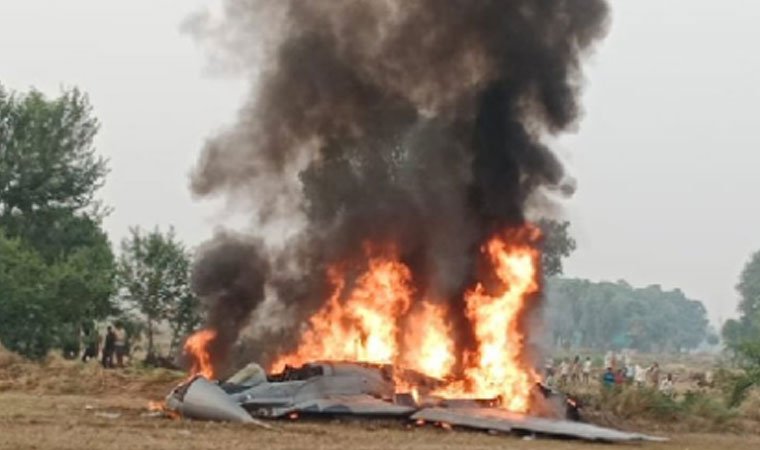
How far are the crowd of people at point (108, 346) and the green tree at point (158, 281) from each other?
1262 millimetres

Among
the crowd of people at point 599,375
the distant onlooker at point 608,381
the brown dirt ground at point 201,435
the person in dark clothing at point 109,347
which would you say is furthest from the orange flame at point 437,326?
the person in dark clothing at point 109,347

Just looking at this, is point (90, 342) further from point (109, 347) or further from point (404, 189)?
point (404, 189)

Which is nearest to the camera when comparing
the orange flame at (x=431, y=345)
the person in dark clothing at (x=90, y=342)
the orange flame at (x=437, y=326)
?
the orange flame at (x=437, y=326)

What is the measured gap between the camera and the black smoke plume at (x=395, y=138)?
35.6m

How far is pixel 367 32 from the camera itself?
1479 inches

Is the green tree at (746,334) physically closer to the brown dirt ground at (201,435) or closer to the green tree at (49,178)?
the brown dirt ground at (201,435)

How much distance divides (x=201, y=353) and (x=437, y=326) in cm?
840

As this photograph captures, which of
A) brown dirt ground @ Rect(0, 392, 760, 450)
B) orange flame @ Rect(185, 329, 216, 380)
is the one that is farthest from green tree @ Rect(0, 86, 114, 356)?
brown dirt ground @ Rect(0, 392, 760, 450)

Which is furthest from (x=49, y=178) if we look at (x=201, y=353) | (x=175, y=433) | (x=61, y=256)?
(x=175, y=433)

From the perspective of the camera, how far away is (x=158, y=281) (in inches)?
2188

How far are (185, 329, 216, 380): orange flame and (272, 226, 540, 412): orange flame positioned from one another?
278 centimetres

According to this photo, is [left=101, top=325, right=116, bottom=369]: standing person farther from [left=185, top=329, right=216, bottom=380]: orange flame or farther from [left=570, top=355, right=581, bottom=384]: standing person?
[left=570, top=355, right=581, bottom=384]: standing person

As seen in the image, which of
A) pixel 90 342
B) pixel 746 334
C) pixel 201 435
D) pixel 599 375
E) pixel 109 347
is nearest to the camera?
pixel 201 435

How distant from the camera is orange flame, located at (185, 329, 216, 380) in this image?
39125 mm
